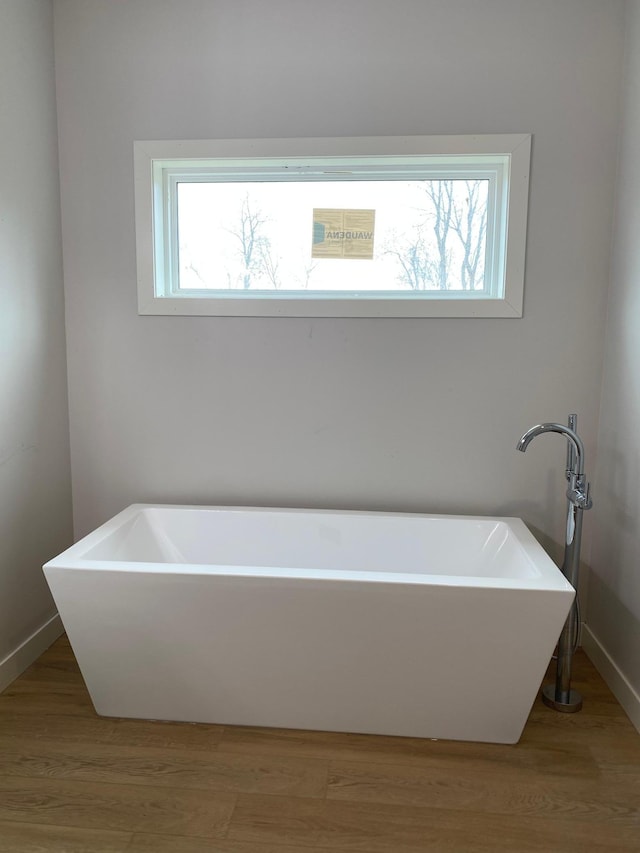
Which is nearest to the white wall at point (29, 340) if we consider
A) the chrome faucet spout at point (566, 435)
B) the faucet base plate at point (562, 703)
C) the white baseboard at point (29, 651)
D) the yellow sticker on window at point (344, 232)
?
the white baseboard at point (29, 651)

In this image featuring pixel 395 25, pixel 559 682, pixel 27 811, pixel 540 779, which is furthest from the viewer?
pixel 395 25

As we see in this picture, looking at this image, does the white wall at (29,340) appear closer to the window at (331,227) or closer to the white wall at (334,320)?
the white wall at (334,320)

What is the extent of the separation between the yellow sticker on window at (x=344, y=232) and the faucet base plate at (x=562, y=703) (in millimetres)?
1866

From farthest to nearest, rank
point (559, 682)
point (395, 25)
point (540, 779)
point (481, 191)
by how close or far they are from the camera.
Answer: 1. point (481, 191)
2. point (395, 25)
3. point (559, 682)
4. point (540, 779)

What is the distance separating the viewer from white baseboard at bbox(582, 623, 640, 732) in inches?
85.9

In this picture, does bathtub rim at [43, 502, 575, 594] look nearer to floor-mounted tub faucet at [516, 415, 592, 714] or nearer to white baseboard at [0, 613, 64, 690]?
floor-mounted tub faucet at [516, 415, 592, 714]

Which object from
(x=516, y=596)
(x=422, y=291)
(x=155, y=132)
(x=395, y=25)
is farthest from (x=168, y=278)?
(x=516, y=596)

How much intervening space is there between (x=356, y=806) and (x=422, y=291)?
194 cm

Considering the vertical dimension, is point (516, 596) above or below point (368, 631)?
above

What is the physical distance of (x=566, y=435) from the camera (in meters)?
2.23

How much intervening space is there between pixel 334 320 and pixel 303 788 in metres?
1.71

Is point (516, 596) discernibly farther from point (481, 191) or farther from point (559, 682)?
point (481, 191)

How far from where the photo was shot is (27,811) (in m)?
1.75

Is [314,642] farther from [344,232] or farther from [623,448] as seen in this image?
[344,232]
